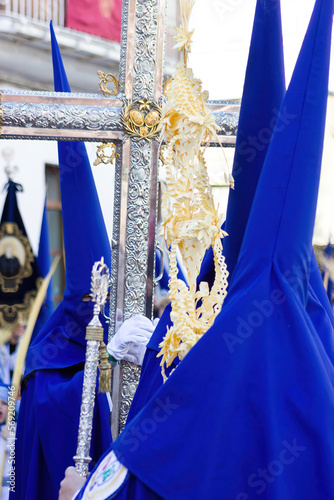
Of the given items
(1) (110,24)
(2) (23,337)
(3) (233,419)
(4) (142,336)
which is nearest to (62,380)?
(2) (23,337)

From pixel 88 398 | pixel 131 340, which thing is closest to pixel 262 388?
pixel 88 398

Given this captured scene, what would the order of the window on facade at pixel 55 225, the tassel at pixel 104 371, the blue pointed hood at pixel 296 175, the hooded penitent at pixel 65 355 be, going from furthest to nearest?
1. the window on facade at pixel 55 225
2. the hooded penitent at pixel 65 355
3. the tassel at pixel 104 371
4. the blue pointed hood at pixel 296 175

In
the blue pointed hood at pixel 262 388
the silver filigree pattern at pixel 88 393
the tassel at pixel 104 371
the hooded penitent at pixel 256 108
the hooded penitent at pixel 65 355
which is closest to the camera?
the blue pointed hood at pixel 262 388

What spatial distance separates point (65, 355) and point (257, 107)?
1.54 meters

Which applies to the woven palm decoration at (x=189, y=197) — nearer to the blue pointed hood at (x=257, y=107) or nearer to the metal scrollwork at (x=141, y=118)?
the blue pointed hood at (x=257, y=107)

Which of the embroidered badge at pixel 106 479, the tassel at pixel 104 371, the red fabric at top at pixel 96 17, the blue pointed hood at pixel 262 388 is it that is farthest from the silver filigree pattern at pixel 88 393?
the red fabric at top at pixel 96 17

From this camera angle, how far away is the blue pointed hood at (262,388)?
1.17 metres

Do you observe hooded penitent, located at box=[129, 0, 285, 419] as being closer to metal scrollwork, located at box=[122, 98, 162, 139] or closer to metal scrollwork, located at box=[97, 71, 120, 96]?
metal scrollwork, located at box=[122, 98, 162, 139]

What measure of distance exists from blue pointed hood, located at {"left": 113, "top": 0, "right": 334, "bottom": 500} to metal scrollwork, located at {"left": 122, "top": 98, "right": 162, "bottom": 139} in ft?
4.28

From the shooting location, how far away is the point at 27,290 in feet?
8.98

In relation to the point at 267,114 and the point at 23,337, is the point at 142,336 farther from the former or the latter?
the point at 267,114

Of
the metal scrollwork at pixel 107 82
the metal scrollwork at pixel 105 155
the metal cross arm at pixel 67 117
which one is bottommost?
the metal scrollwork at pixel 105 155

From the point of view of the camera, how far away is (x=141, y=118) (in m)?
2.57

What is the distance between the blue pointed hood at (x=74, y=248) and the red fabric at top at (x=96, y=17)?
0.77ft
